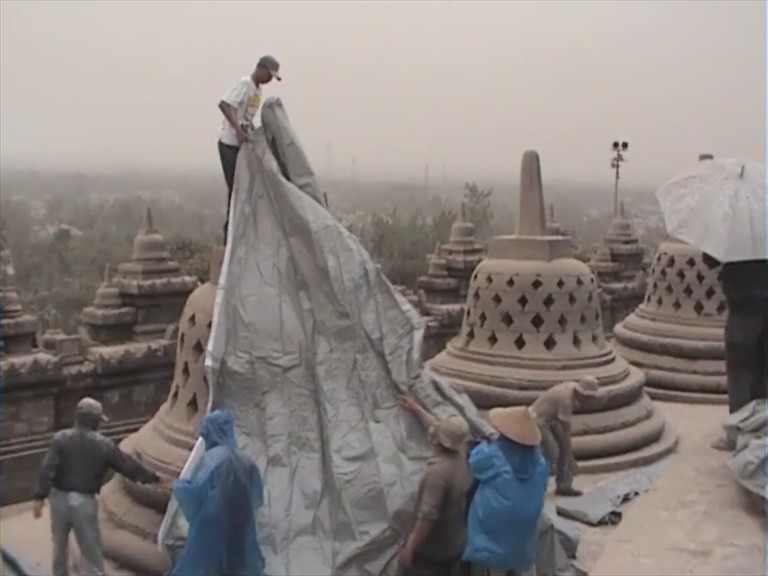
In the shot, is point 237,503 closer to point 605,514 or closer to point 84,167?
point 605,514

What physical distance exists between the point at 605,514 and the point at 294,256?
6.36 feet

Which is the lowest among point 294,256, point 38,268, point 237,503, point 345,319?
point 38,268

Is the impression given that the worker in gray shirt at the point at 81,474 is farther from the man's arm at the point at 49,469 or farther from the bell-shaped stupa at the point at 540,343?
the bell-shaped stupa at the point at 540,343

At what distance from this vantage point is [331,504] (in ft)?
11.2

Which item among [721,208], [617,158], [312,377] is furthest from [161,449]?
[617,158]

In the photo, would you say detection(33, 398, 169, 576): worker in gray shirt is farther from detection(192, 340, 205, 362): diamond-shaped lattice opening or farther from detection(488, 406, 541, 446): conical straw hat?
detection(488, 406, 541, 446): conical straw hat

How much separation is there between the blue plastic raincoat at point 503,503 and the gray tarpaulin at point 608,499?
124 centimetres

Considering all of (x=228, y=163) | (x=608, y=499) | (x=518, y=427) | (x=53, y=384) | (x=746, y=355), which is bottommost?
(x=53, y=384)

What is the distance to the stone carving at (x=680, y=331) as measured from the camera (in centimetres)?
675

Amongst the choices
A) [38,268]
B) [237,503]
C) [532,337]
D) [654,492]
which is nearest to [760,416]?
[654,492]

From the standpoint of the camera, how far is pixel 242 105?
3.83m

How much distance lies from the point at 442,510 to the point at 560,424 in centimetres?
129

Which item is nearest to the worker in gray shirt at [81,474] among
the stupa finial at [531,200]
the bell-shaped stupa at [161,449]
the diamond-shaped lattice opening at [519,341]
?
the bell-shaped stupa at [161,449]

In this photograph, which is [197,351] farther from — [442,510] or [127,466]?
[442,510]
